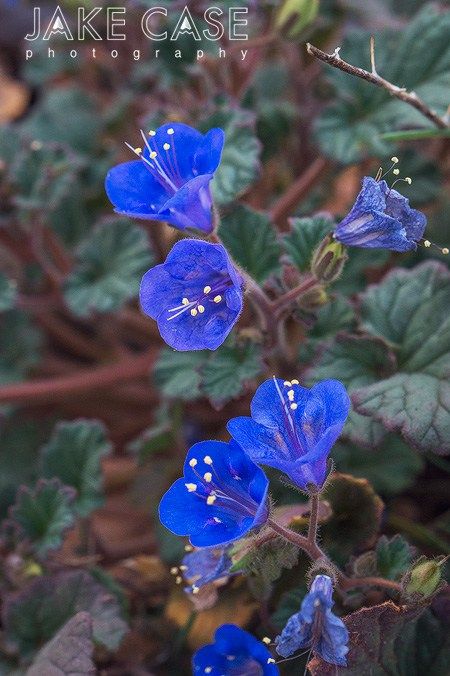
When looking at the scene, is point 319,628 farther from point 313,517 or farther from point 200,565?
point 200,565

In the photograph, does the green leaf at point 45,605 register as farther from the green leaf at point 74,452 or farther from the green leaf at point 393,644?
the green leaf at point 393,644

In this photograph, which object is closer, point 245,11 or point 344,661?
point 344,661

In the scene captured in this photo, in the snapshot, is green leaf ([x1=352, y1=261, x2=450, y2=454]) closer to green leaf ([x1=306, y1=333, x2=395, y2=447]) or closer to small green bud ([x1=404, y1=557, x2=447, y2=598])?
green leaf ([x1=306, y1=333, x2=395, y2=447])

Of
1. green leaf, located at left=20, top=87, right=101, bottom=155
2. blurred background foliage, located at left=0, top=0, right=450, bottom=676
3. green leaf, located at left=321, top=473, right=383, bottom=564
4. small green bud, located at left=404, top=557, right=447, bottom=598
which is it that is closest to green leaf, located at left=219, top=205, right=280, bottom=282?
blurred background foliage, located at left=0, top=0, right=450, bottom=676

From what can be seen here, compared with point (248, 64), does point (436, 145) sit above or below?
below

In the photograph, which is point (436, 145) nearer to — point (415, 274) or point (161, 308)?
point (415, 274)

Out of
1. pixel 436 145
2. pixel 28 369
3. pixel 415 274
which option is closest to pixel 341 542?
pixel 415 274

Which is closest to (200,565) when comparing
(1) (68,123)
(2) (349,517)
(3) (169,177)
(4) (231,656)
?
(4) (231,656)
